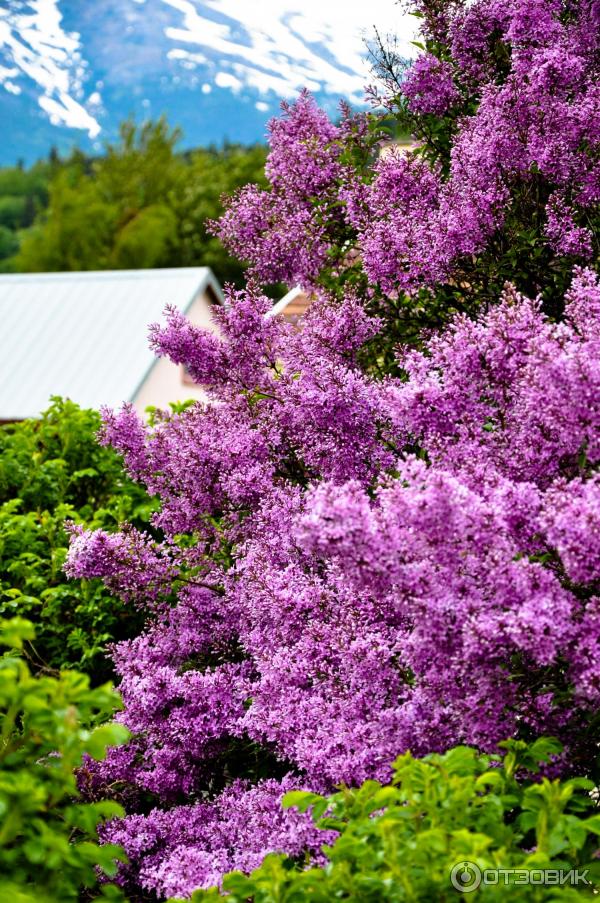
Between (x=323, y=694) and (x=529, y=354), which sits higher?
(x=529, y=354)

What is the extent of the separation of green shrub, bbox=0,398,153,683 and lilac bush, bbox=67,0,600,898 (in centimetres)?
87

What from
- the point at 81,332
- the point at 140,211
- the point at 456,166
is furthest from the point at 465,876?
the point at 140,211

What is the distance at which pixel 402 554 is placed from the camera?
9.74 feet

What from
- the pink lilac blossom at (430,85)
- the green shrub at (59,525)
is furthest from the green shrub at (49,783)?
the pink lilac blossom at (430,85)

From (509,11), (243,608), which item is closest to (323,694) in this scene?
(243,608)

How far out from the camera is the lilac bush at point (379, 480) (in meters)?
2.98

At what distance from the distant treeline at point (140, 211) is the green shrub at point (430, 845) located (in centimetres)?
5014

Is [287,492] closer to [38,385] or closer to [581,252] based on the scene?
[581,252]

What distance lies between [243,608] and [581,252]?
6.71 ft

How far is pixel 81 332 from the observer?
1001 inches

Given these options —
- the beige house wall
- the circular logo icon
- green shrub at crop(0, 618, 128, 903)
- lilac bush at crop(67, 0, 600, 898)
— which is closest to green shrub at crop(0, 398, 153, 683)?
lilac bush at crop(67, 0, 600, 898)

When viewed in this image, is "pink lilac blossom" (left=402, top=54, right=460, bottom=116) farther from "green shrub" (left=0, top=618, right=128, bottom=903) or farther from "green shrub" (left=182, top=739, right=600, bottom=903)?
"green shrub" (left=0, top=618, right=128, bottom=903)

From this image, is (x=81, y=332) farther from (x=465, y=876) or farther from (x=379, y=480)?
(x=465, y=876)

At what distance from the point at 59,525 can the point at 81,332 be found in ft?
65.1
